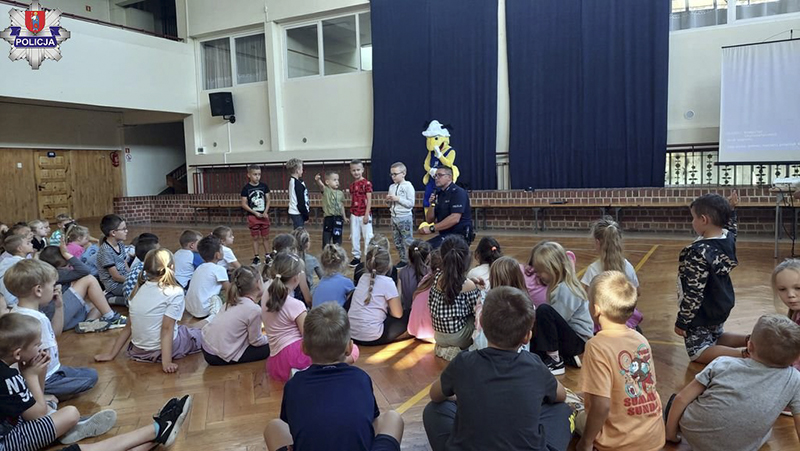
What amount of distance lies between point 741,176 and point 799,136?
40.7 inches

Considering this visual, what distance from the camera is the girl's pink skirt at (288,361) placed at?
9.46 ft

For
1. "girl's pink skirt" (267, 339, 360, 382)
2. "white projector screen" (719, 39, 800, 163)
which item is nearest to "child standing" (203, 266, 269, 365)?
"girl's pink skirt" (267, 339, 360, 382)

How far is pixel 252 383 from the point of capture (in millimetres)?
2963

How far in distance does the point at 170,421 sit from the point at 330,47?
10592 millimetres

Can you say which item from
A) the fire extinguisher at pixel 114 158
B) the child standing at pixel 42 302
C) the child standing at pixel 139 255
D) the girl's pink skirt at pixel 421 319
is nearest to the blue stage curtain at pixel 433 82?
the child standing at pixel 139 255

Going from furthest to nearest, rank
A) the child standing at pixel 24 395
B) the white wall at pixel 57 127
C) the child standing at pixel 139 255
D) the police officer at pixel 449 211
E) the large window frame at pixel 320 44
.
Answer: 1. the white wall at pixel 57 127
2. the large window frame at pixel 320 44
3. the police officer at pixel 449 211
4. the child standing at pixel 139 255
5. the child standing at pixel 24 395

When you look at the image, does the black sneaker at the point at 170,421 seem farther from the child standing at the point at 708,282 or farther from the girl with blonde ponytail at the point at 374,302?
the child standing at the point at 708,282

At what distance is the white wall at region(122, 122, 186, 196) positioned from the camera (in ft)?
46.8

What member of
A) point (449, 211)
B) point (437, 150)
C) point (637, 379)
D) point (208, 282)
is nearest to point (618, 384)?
point (637, 379)

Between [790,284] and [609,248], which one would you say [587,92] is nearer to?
[609,248]

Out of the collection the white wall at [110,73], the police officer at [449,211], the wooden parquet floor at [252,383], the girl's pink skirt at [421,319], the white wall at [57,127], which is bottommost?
the wooden parquet floor at [252,383]

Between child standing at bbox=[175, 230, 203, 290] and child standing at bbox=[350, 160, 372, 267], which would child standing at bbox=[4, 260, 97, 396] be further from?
child standing at bbox=[350, 160, 372, 267]

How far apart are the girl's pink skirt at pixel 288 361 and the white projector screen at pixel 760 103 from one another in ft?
23.0

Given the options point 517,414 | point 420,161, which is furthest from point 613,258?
point 420,161
